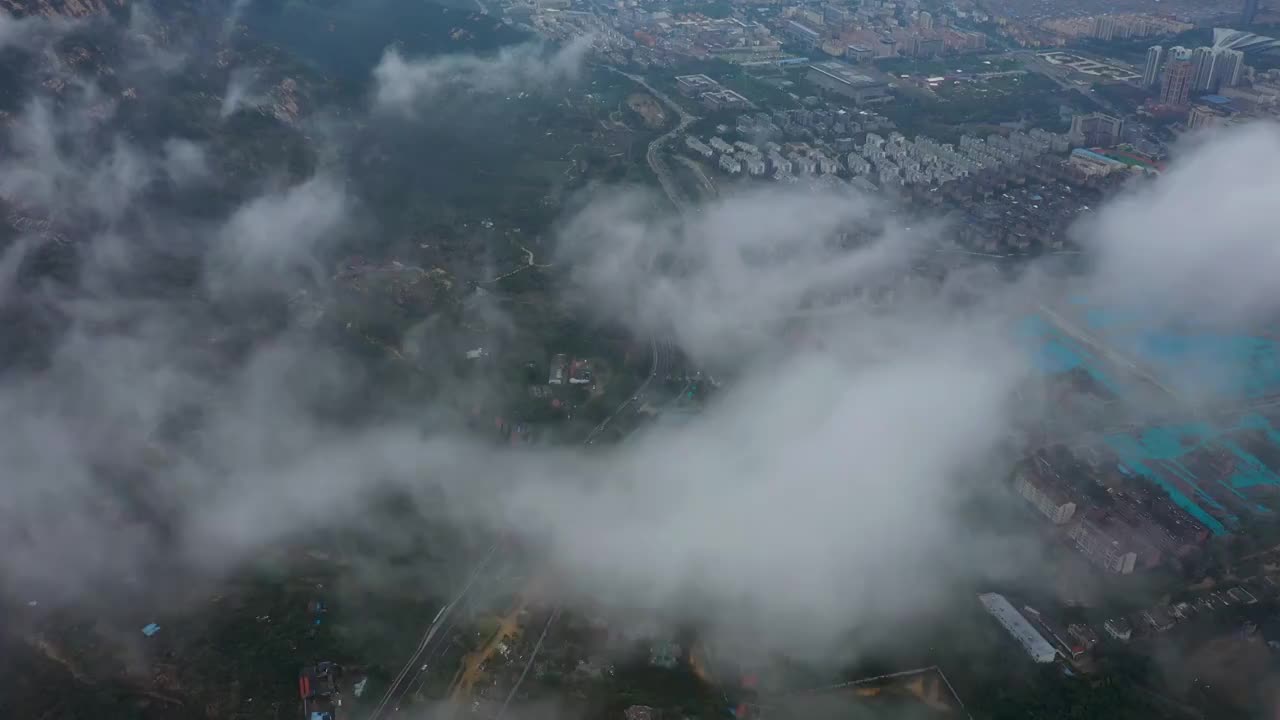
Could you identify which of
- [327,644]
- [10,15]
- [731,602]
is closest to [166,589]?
[327,644]

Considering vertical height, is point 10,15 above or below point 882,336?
above

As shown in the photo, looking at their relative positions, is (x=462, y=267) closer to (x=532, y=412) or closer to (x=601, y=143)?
(x=532, y=412)

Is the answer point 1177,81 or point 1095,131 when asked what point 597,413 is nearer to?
point 1095,131

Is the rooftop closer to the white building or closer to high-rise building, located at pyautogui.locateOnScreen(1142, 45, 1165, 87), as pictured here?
high-rise building, located at pyautogui.locateOnScreen(1142, 45, 1165, 87)

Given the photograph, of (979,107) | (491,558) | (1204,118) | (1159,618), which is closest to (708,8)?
(979,107)

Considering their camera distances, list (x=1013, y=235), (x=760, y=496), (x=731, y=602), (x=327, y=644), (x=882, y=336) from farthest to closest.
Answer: (x=1013, y=235), (x=882, y=336), (x=760, y=496), (x=731, y=602), (x=327, y=644)

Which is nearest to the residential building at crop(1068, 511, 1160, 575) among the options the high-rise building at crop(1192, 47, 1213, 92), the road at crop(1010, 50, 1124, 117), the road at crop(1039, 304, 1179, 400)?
the road at crop(1039, 304, 1179, 400)
